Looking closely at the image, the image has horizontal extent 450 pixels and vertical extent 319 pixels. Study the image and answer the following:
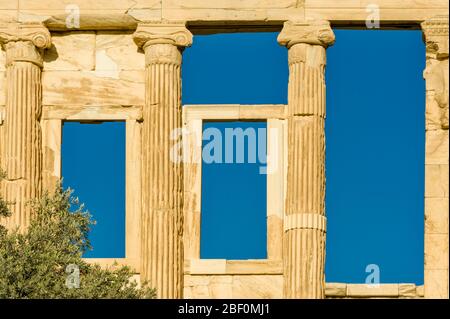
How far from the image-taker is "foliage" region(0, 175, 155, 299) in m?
43.4

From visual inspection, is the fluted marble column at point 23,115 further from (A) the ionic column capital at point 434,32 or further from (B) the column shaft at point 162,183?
(A) the ionic column capital at point 434,32

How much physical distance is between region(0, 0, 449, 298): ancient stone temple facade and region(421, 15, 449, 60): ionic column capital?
4cm

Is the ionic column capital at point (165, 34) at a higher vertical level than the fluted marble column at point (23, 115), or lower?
higher

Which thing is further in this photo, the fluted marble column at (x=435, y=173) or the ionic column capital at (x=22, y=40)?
the ionic column capital at (x=22, y=40)

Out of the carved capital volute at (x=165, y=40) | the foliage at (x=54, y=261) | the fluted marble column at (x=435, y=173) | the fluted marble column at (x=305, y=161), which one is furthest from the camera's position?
the carved capital volute at (x=165, y=40)

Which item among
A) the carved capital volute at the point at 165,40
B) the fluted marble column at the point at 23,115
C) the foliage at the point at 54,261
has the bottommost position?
the foliage at the point at 54,261

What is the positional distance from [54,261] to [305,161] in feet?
20.0

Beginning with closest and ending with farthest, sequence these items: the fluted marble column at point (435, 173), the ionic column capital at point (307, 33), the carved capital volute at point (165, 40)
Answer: the fluted marble column at point (435, 173)
the ionic column capital at point (307, 33)
the carved capital volute at point (165, 40)

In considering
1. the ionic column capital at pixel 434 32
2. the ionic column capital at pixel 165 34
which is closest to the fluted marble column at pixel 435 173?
the ionic column capital at pixel 434 32

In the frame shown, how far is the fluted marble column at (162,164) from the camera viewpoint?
47094 mm

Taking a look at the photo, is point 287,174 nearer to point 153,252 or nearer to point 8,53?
point 153,252

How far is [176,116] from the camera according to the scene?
157 feet

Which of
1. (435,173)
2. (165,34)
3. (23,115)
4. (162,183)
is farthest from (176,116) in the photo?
(435,173)

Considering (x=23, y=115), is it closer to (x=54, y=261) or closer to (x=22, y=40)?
(x=22, y=40)
